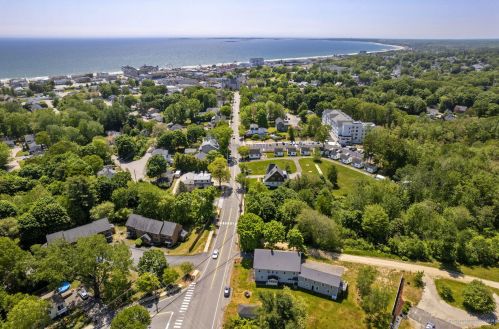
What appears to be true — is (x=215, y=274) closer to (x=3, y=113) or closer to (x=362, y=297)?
(x=362, y=297)

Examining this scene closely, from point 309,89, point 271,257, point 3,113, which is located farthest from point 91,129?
point 309,89

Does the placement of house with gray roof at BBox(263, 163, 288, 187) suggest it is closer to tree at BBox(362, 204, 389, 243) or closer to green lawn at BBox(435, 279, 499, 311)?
tree at BBox(362, 204, 389, 243)

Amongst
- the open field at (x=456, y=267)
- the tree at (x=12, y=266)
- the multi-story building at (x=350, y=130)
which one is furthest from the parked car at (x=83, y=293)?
the multi-story building at (x=350, y=130)

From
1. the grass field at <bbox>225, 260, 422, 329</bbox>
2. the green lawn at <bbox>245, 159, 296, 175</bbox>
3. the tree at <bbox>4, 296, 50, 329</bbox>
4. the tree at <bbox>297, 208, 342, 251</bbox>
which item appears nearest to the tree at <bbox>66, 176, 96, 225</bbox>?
the tree at <bbox>4, 296, 50, 329</bbox>

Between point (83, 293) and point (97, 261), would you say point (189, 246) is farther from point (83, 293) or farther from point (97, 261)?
point (83, 293)

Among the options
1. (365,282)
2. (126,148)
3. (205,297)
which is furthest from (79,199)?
(365,282)
